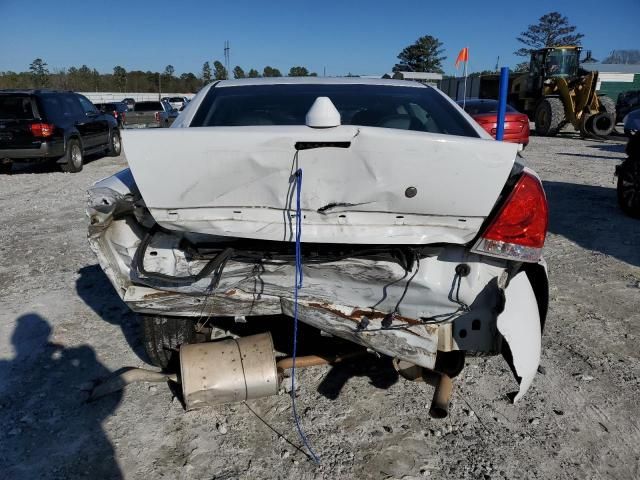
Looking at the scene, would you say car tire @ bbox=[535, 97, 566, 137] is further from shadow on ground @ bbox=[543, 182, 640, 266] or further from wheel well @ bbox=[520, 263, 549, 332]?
wheel well @ bbox=[520, 263, 549, 332]

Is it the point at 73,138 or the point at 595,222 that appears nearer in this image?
the point at 595,222

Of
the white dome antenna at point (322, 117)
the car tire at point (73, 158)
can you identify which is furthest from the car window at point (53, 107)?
the white dome antenna at point (322, 117)

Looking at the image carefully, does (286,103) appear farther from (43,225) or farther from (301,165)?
(43,225)

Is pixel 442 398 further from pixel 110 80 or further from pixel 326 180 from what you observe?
pixel 110 80

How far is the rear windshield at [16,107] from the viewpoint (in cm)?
995

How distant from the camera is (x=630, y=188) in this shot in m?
6.39

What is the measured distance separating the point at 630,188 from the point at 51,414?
22.2 ft

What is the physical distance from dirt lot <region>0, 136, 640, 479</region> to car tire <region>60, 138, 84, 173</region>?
7.46 metres

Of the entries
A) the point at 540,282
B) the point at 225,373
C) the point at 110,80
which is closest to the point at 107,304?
the point at 225,373

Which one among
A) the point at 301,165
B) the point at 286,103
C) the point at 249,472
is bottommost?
the point at 249,472

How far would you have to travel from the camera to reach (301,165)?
6.55 ft

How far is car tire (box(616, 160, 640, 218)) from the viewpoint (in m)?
6.27

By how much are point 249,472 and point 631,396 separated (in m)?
2.06

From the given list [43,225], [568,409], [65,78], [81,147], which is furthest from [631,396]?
[65,78]
